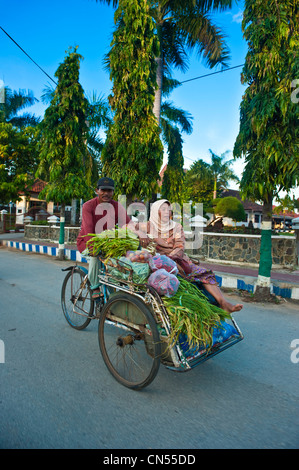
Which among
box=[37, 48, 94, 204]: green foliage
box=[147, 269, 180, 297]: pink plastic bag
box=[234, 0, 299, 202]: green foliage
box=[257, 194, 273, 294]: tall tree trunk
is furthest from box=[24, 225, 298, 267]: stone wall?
box=[147, 269, 180, 297]: pink plastic bag

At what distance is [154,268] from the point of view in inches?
112

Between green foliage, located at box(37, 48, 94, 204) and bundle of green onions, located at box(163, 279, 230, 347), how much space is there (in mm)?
8720

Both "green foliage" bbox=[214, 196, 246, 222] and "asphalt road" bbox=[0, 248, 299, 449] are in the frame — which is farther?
"green foliage" bbox=[214, 196, 246, 222]

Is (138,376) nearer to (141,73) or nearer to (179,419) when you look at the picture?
(179,419)

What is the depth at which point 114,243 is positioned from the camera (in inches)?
123

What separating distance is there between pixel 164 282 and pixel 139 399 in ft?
3.23

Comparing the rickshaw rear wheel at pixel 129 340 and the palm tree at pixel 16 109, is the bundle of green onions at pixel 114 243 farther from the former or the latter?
the palm tree at pixel 16 109

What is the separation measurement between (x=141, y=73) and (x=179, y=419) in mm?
8898

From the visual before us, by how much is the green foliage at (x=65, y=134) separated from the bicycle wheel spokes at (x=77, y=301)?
6.83 m

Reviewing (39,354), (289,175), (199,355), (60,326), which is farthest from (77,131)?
(199,355)

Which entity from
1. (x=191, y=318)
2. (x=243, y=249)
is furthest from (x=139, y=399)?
(x=243, y=249)

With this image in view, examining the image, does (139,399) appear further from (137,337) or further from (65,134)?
(65,134)

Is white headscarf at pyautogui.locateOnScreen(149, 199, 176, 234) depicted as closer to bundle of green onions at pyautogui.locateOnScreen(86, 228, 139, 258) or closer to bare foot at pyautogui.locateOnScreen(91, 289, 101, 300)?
bundle of green onions at pyautogui.locateOnScreen(86, 228, 139, 258)

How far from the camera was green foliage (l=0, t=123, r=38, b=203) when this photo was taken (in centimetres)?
1625
